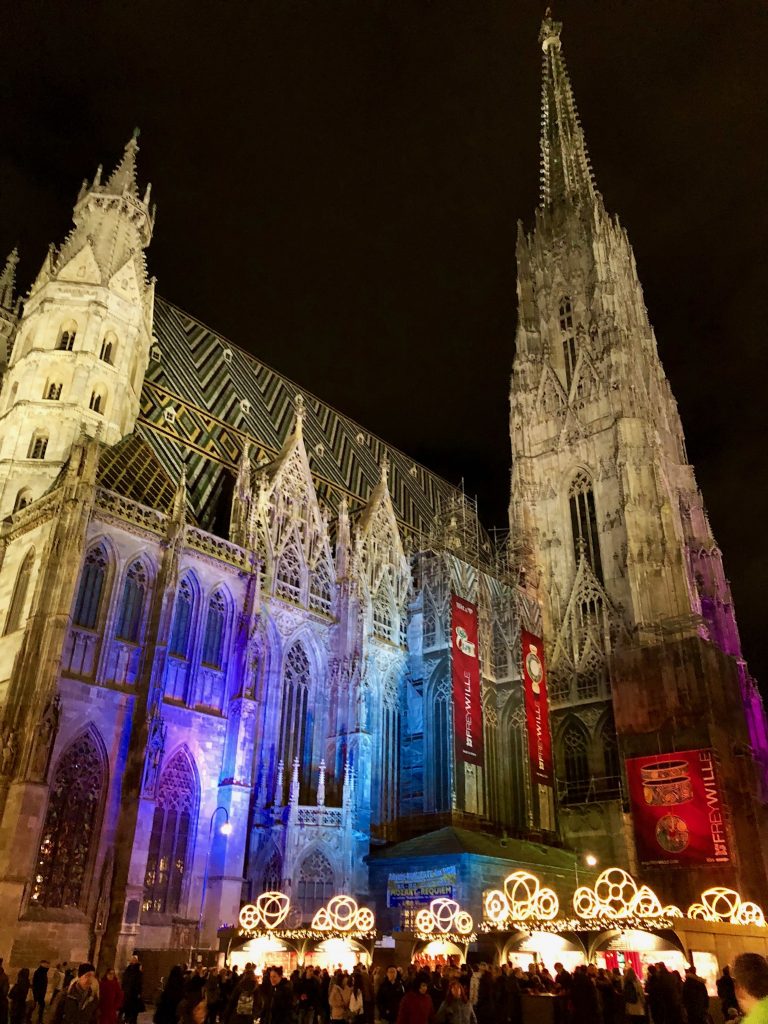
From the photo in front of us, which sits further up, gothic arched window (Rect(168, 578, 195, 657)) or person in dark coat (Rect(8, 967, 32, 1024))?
gothic arched window (Rect(168, 578, 195, 657))

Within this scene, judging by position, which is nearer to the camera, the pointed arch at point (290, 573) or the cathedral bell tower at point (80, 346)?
the cathedral bell tower at point (80, 346)

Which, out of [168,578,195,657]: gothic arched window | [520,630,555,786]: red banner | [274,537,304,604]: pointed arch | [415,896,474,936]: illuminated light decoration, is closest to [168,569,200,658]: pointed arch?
[168,578,195,657]: gothic arched window


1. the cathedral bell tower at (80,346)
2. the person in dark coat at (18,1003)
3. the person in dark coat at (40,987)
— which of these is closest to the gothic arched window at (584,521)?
the cathedral bell tower at (80,346)

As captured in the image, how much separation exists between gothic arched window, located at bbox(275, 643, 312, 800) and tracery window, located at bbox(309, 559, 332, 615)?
2.02 m

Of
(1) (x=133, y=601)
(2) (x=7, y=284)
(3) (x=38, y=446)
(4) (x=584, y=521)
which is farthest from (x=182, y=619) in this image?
(4) (x=584, y=521)

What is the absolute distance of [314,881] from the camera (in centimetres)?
2850

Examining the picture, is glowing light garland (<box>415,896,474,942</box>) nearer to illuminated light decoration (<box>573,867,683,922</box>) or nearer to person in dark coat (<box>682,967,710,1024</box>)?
illuminated light decoration (<box>573,867,683,922</box>)

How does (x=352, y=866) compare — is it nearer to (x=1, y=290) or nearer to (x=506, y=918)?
(x=506, y=918)

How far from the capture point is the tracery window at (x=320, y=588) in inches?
1346

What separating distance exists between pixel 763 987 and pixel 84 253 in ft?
120

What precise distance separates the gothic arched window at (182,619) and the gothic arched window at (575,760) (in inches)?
893

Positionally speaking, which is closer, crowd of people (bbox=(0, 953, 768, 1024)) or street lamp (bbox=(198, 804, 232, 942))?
crowd of people (bbox=(0, 953, 768, 1024))

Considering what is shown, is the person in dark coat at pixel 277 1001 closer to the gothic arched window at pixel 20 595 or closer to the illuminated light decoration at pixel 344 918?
the illuminated light decoration at pixel 344 918

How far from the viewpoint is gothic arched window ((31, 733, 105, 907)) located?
22509mm
